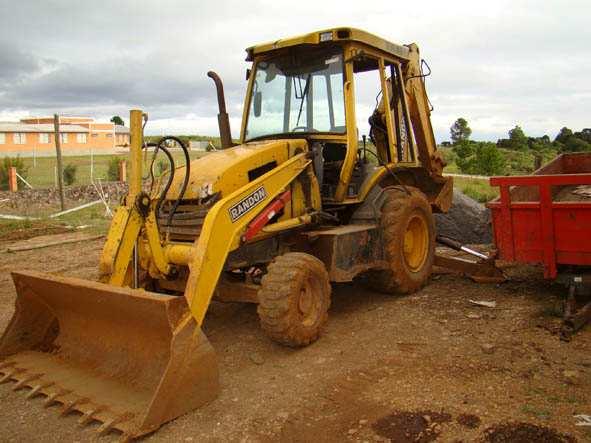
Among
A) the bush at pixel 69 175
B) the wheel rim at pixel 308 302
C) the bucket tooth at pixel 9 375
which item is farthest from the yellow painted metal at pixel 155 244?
the bush at pixel 69 175

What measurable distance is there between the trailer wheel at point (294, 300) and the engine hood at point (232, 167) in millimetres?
847

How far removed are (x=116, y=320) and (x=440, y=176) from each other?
489 centimetres

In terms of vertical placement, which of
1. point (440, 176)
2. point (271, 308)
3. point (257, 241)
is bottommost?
point (271, 308)

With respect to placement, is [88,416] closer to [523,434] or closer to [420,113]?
[523,434]

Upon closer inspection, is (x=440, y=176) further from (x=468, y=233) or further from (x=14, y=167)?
(x=14, y=167)

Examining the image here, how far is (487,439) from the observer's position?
3506 millimetres

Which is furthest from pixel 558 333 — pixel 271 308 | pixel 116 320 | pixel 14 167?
pixel 14 167

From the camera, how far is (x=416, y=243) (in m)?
6.93

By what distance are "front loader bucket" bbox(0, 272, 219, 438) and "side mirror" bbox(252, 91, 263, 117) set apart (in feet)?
9.59

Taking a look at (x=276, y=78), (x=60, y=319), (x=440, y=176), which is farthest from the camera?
(x=440, y=176)

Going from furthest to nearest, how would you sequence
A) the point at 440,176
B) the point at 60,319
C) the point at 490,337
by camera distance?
the point at 440,176 → the point at 490,337 → the point at 60,319

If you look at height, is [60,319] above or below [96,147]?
below

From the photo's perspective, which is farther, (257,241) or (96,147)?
(96,147)

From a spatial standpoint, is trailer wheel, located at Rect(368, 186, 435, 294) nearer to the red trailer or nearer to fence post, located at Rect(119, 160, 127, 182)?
the red trailer
